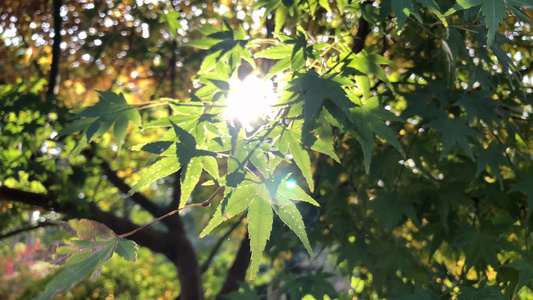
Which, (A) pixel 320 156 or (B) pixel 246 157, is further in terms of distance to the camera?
(A) pixel 320 156

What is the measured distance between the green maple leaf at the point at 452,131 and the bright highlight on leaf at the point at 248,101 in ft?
1.96

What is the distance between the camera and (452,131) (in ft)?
5.38

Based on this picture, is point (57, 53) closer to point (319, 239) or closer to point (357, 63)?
point (319, 239)

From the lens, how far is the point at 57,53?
9.16ft

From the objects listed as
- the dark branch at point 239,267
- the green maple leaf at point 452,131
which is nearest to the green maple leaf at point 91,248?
the green maple leaf at point 452,131

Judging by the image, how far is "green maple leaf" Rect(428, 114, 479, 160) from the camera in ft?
5.26

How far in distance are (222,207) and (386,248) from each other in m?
1.21

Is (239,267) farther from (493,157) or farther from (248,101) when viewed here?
(248,101)

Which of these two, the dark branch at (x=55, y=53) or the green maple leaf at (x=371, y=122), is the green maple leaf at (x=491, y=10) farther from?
Result: the dark branch at (x=55, y=53)

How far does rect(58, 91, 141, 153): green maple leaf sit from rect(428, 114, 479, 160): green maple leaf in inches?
38.1

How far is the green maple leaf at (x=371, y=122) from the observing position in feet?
4.22

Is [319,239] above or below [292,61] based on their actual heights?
below

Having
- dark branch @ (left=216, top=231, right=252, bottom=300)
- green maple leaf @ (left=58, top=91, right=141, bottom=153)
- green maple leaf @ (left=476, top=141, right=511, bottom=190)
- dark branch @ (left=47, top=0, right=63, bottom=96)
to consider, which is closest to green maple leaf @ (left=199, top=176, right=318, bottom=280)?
green maple leaf @ (left=58, top=91, right=141, bottom=153)

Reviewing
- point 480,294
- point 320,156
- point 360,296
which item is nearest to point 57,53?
point 320,156
